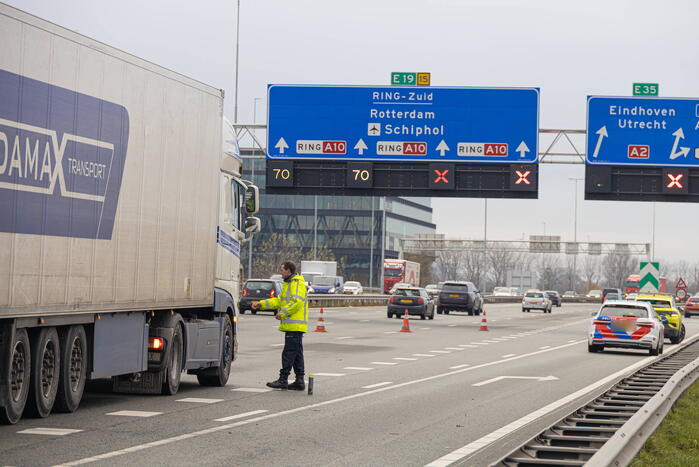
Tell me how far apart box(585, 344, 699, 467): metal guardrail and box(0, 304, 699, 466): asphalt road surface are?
115cm

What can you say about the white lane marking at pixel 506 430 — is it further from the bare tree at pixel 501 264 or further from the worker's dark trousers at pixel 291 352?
the bare tree at pixel 501 264

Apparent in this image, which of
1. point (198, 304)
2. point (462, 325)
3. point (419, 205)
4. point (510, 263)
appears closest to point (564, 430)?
point (198, 304)

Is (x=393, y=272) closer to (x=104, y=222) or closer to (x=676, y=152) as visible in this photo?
(x=676, y=152)

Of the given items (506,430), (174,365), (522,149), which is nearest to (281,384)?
(174,365)

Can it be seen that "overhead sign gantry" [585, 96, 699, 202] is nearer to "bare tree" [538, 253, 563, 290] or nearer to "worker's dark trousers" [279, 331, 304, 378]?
"worker's dark trousers" [279, 331, 304, 378]

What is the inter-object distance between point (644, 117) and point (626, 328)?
1317cm

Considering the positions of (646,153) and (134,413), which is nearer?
(134,413)

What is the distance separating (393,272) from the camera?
339ft

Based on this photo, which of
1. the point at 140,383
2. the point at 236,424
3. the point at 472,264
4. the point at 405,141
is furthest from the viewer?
the point at 472,264

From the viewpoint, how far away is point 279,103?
4019cm

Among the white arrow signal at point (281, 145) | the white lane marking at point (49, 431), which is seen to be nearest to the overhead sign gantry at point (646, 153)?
the white arrow signal at point (281, 145)

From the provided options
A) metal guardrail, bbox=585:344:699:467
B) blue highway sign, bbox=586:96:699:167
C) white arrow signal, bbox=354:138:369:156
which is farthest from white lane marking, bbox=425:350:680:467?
blue highway sign, bbox=586:96:699:167

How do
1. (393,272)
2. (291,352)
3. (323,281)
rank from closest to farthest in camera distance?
(291,352), (323,281), (393,272)

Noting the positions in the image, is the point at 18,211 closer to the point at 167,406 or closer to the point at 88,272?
the point at 88,272
